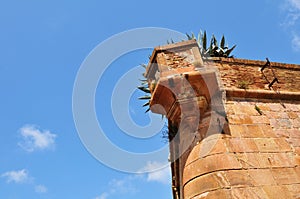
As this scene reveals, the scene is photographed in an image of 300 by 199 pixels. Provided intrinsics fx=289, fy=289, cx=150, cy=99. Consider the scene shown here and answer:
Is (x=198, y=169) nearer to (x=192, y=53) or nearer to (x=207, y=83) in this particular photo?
(x=207, y=83)

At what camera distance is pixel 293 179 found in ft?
15.7

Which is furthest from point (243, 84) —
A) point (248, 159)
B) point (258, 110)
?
point (248, 159)

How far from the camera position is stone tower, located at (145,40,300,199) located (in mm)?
4676

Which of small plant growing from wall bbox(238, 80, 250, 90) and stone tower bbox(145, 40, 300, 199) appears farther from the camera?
small plant growing from wall bbox(238, 80, 250, 90)

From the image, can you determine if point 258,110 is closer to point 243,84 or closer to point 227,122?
point 243,84

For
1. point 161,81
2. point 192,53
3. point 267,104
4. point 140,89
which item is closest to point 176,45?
point 192,53

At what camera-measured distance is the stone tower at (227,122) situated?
4.68 meters

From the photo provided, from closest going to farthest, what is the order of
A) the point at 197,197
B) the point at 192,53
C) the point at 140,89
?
the point at 197,197 → the point at 192,53 → the point at 140,89

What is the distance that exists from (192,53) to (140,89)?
18.4 ft

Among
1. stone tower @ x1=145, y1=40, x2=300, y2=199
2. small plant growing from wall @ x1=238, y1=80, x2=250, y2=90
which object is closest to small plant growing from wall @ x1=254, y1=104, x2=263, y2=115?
stone tower @ x1=145, y1=40, x2=300, y2=199

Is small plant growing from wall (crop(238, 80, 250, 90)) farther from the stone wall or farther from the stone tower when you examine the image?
the stone wall

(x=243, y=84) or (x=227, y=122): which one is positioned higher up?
(x=243, y=84)

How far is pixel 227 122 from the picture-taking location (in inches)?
208

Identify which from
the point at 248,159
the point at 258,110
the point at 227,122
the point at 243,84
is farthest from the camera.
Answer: the point at 243,84
